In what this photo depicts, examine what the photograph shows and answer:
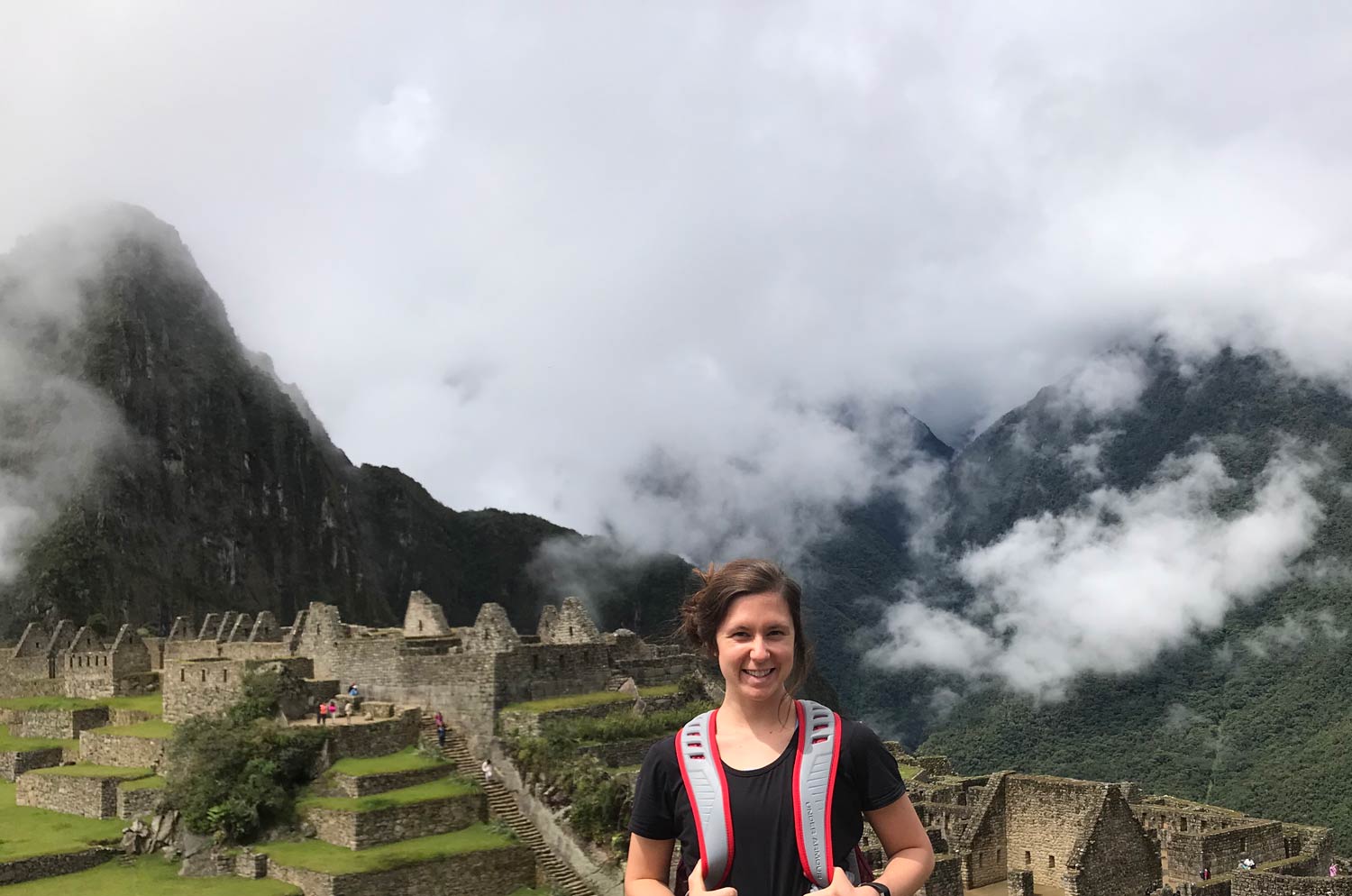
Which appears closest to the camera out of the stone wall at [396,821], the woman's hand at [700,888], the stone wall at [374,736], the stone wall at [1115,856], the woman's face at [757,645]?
the woman's hand at [700,888]

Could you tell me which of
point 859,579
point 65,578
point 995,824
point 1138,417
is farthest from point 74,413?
point 995,824

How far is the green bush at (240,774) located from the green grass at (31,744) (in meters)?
9.12

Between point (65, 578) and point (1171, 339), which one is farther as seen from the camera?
point (65, 578)

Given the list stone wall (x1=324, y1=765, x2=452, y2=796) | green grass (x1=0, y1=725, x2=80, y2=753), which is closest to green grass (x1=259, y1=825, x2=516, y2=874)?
stone wall (x1=324, y1=765, x2=452, y2=796)

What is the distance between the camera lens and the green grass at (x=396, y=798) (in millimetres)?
19422

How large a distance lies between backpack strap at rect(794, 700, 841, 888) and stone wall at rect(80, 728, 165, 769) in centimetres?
2352

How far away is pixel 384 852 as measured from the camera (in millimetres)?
18703

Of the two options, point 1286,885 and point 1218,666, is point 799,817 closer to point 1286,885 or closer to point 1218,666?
point 1286,885

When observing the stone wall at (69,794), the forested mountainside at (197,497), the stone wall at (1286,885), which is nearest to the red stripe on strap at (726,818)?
the stone wall at (1286,885)

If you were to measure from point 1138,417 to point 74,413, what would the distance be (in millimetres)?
98482

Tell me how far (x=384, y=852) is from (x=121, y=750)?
404 inches

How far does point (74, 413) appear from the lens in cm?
11519

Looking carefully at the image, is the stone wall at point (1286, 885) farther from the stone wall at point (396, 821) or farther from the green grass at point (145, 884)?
the green grass at point (145, 884)

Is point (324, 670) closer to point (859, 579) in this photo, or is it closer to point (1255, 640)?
point (1255, 640)
